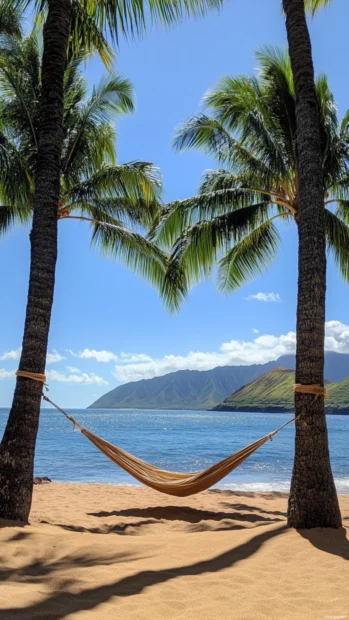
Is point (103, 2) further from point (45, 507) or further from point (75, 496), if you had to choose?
point (75, 496)

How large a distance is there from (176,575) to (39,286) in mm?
2588

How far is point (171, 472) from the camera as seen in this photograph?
493 centimetres

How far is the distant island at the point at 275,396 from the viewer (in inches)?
3274

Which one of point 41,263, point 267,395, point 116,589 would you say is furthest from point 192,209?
point 267,395

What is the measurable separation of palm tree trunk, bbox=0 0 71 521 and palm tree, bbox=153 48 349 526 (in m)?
2.98

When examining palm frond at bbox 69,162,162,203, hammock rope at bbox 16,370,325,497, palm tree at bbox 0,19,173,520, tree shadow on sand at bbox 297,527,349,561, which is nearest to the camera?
tree shadow on sand at bbox 297,527,349,561

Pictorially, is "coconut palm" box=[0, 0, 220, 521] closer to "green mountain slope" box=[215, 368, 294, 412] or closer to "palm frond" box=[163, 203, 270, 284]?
"palm frond" box=[163, 203, 270, 284]

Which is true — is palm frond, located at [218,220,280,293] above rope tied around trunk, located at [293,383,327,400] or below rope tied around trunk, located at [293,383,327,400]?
above

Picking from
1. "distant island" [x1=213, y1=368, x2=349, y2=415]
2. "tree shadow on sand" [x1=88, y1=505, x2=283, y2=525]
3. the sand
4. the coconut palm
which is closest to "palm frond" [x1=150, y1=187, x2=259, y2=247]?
the coconut palm

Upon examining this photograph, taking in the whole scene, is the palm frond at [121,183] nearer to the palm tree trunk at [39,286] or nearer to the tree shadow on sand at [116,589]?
the palm tree trunk at [39,286]

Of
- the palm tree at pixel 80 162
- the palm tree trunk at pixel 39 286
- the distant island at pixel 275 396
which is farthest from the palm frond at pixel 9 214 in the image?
the distant island at pixel 275 396

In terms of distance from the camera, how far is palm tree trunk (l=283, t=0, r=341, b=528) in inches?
164

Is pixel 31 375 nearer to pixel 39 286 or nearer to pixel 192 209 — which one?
pixel 39 286

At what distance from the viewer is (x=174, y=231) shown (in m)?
7.92
